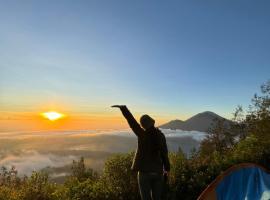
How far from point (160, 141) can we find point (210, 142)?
38.2m

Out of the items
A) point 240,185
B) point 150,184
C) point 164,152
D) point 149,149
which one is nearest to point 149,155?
point 149,149

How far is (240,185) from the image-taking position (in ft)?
33.4

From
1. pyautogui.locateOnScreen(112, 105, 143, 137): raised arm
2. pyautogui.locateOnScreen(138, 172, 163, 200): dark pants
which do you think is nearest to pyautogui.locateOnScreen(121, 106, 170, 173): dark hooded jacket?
pyautogui.locateOnScreen(112, 105, 143, 137): raised arm

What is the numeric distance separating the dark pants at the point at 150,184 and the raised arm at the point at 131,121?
3.13ft

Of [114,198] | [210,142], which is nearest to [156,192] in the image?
[114,198]

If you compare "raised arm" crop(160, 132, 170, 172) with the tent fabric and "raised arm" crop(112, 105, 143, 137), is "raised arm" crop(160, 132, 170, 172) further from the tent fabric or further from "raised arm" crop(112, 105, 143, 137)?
the tent fabric

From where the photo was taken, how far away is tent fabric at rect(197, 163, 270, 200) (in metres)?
9.72

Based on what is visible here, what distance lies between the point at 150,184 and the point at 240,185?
2188 mm

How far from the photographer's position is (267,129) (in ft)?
78.9

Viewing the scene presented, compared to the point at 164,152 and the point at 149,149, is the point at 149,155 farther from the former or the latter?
the point at 164,152

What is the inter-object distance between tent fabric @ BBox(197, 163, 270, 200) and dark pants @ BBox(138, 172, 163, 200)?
127 cm

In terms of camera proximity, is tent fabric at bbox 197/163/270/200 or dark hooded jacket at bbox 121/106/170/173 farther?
tent fabric at bbox 197/163/270/200

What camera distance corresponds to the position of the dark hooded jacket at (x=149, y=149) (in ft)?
31.4

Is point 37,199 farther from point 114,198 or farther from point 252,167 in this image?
point 252,167
